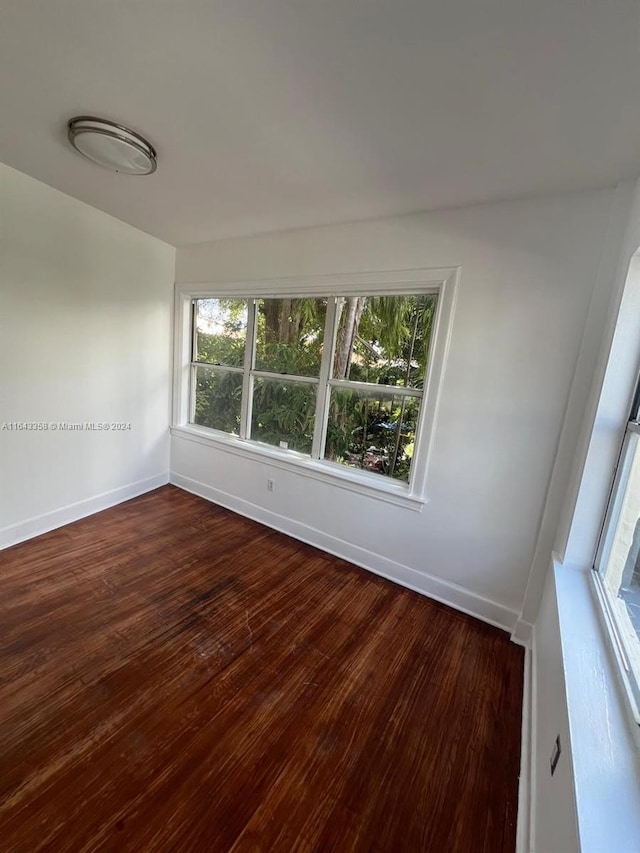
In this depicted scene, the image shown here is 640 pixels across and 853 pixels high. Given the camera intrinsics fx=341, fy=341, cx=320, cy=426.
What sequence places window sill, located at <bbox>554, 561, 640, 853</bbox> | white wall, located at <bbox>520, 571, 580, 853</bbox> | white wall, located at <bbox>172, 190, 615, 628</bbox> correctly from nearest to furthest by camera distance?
1. window sill, located at <bbox>554, 561, 640, 853</bbox>
2. white wall, located at <bbox>520, 571, 580, 853</bbox>
3. white wall, located at <bbox>172, 190, 615, 628</bbox>

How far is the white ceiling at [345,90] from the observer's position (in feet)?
3.15

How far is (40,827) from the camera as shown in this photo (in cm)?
105

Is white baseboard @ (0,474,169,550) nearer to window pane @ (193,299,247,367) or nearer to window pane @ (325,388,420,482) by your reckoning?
window pane @ (193,299,247,367)

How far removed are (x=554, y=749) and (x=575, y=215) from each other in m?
2.21

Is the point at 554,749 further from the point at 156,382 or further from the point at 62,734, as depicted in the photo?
the point at 156,382

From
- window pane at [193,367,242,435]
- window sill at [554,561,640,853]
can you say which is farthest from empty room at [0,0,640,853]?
window pane at [193,367,242,435]

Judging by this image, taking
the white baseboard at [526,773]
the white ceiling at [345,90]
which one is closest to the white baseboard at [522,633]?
the white baseboard at [526,773]

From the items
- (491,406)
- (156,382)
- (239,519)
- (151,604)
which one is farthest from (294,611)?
(156,382)

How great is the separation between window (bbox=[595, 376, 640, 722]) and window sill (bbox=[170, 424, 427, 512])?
0.97 m

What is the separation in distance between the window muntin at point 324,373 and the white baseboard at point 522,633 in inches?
41.2

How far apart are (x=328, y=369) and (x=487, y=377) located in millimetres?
1128

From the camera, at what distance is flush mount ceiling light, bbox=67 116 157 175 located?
1.54 metres

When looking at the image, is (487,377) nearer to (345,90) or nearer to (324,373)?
(324,373)

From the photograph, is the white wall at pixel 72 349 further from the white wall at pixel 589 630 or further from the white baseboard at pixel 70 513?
the white wall at pixel 589 630
